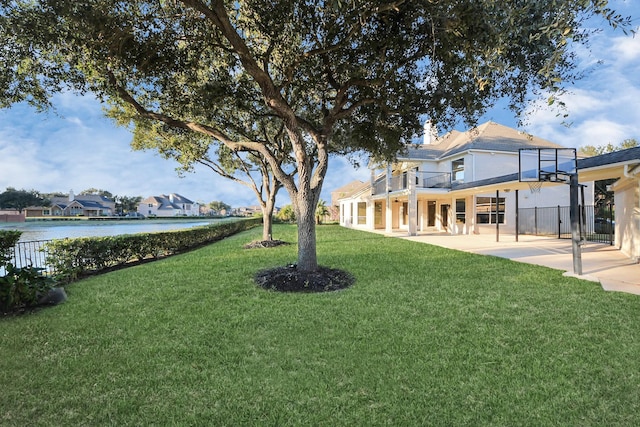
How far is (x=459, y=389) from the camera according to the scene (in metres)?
2.83

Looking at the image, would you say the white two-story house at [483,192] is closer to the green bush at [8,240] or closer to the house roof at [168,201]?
the green bush at [8,240]

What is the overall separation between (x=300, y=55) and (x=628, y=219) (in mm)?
11936

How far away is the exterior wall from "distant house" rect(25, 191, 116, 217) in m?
72.9

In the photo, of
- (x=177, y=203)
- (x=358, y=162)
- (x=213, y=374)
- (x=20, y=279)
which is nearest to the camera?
(x=213, y=374)

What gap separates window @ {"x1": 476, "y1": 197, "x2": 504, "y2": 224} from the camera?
1886cm

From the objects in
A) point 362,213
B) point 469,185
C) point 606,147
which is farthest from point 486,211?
point 606,147

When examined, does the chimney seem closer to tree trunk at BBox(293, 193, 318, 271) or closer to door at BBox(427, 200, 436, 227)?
tree trunk at BBox(293, 193, 318, 271)

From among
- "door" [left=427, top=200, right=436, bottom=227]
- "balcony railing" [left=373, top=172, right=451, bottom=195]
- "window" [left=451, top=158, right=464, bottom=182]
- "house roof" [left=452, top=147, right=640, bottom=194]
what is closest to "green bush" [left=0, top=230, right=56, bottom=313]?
"house roof" [left=452, top=147, right=640, bottom=194]

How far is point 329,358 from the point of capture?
3.42 m

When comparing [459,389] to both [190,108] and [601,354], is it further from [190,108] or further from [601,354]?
[190,108]

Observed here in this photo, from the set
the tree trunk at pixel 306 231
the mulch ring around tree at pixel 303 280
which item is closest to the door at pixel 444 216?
the mulch ring around tree at pixel 303 280

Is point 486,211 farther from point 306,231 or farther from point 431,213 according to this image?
point 306,231

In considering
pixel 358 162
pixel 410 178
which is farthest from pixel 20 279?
pixel 410 178

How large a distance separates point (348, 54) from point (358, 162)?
7.77 metres
